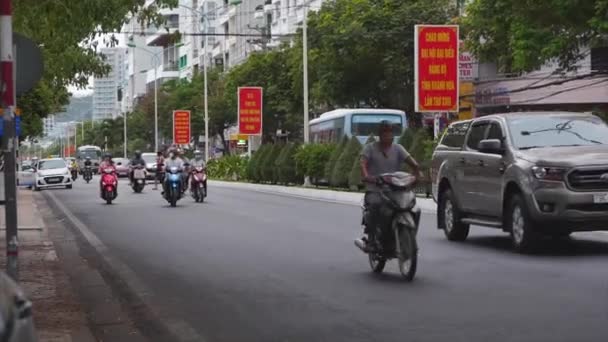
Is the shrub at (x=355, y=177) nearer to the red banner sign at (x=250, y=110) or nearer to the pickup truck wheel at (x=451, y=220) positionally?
the red banner sign at (x=250, y=110)

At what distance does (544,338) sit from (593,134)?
7695mm

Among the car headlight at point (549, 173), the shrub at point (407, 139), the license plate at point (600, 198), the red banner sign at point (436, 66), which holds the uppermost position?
the red banner sign at point (436, 66)

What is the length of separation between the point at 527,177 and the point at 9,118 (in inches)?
317

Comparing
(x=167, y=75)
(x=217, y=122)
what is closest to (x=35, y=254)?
Result: (x=217, y=122)

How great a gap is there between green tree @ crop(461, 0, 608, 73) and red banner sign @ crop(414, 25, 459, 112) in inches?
50.5

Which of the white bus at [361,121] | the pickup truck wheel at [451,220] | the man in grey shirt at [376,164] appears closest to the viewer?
the man in grey shirt at [376,164]

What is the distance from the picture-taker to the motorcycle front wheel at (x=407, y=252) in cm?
1255

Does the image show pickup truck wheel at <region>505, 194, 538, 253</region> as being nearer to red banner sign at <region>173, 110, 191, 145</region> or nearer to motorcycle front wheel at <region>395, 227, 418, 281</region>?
motorcycle front wheel at <region>395, 227, 418, 281</region>

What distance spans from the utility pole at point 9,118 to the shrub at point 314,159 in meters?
36.3

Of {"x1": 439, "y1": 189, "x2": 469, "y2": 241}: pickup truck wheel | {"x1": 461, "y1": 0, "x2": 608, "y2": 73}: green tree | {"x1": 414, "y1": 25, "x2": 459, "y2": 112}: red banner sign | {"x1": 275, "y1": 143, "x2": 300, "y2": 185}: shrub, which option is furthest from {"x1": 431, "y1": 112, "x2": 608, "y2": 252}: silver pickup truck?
{"x1": 275, "y1": 143, "x2": 300, "y2": 185}: shrub

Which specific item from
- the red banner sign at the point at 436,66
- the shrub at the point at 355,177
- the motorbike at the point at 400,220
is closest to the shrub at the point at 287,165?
the shrub at the point at 355,177

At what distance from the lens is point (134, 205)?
34.2m

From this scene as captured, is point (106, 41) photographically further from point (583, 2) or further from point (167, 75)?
point (167, 75)

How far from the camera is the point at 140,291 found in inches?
500
